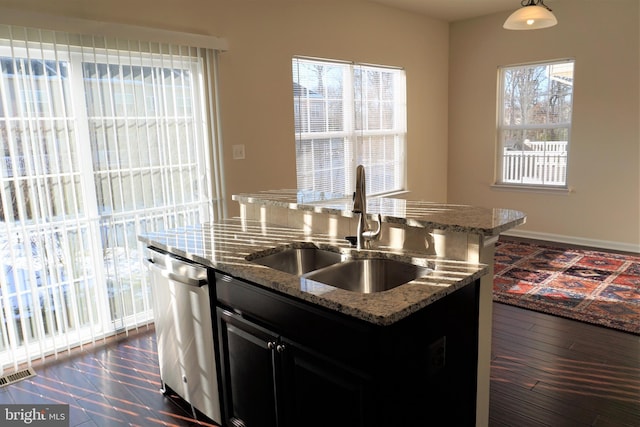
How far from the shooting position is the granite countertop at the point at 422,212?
1.81 metres

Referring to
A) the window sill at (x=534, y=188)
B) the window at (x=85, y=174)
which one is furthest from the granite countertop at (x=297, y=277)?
the window sill at (x=534, y=188)

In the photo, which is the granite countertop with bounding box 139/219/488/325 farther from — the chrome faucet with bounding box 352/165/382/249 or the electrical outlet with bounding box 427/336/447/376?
the electrical outlet with bounding box 427/336/447/376

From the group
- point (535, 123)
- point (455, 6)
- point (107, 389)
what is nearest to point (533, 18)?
point (455, 6)

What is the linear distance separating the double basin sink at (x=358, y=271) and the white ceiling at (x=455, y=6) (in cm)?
376

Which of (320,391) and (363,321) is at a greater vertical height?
(363,321)

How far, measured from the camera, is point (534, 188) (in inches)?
220

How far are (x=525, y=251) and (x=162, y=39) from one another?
4105 millimetres

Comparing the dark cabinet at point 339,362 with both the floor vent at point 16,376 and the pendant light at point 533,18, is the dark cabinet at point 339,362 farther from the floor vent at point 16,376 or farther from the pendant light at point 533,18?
the pendant light at point 533,18

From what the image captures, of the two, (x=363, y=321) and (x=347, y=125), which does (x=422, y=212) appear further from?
(x=347, y=125)

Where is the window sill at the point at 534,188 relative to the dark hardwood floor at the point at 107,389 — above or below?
above

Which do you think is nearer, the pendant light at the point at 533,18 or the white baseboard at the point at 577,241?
the pendant light at the point at 533,18

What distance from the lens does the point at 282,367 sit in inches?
67.9

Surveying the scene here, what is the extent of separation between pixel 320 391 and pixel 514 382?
1.45 meters

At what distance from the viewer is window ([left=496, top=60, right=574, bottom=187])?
5.27m
